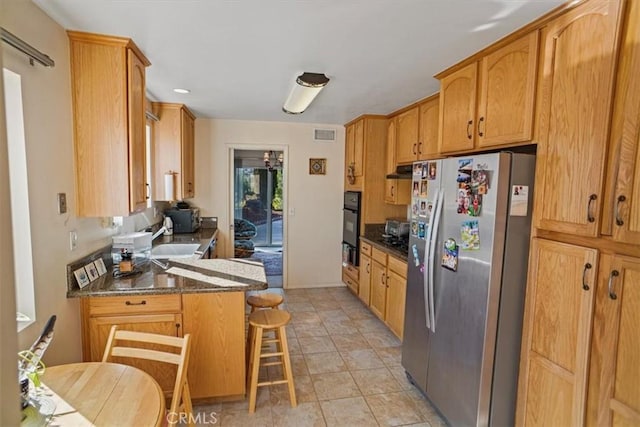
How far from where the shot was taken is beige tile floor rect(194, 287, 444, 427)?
218 cm

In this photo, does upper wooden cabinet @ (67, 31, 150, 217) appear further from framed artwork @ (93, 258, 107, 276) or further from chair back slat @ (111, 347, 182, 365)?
chair back slat @ (111, 347, 182, 365)

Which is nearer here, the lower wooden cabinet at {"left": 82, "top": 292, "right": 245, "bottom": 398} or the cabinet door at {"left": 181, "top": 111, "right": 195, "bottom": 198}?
the lower wooden cabinet at {"left": 82, "top": 292, "right": 245, "bottom": 398}

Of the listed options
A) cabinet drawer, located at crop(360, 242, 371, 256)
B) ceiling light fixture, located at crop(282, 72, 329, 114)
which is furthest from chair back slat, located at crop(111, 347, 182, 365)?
cabinet drawer, located at crop(360, 242, 371, 256)

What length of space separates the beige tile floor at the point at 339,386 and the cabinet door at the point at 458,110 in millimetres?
1798

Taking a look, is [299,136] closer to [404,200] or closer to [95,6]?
[404,200]

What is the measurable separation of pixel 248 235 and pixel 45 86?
5403mm

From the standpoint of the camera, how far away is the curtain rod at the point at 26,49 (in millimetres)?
1374

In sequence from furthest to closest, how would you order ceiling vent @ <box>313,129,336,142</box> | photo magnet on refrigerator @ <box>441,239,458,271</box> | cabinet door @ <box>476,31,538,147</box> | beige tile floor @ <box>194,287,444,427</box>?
1. ceiling vent @ <box>313,129,336,142</box>
2. beige tile floor @ <box>194,287,444,427</box>
3. photo magnet on refrigerator @ <box>441,239,458,271</box>
4. cabinet door @ <box>476,31,538,147</box>

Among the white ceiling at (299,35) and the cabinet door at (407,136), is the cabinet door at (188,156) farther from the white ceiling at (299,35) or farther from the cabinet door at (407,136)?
the cabinet door at (407,136)

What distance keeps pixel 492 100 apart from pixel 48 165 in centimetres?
247

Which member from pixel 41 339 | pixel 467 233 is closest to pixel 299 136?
pixel 467 233

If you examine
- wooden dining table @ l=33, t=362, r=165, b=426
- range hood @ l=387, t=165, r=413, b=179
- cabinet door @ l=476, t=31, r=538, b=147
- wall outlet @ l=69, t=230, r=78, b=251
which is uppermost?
cabinet door @ l=476, t=31, r=538, b=147

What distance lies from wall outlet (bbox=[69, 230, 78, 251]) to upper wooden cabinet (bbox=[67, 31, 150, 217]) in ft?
0.41

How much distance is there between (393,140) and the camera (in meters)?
3.95
